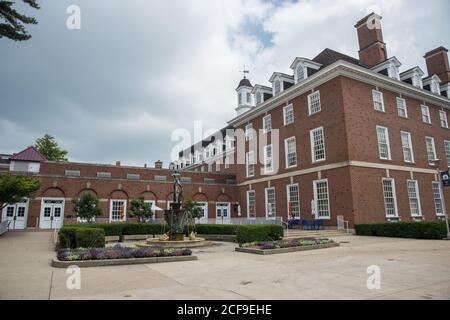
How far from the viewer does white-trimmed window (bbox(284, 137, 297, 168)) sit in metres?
29.1

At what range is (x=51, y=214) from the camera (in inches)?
1145

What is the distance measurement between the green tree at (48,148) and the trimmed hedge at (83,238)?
35.0 metres

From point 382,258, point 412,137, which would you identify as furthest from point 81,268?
point 412,137

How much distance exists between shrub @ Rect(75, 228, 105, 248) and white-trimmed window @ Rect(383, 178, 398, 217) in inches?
803

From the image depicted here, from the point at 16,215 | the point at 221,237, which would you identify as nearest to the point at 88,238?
the point at 221,237

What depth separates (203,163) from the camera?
55.8 metres

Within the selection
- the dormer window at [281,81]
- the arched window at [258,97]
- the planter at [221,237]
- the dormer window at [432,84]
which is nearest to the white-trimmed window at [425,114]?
the dormer window at [432,84]

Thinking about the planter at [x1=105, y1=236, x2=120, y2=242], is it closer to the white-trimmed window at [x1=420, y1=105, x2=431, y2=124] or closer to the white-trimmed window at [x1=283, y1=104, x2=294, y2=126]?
the white-trimmed window at [x1=283, y1=104, x2=294, y2=126]

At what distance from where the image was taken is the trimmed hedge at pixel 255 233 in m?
15.5

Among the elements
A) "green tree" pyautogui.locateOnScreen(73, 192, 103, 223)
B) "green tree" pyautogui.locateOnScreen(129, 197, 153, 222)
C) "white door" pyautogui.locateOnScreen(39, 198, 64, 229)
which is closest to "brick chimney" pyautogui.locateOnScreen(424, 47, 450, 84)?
"green tree" pyautogui.locateOnScreen(129, 197, 153, 222)

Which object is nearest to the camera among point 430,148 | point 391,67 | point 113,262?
point 113,262

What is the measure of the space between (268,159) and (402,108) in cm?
1266

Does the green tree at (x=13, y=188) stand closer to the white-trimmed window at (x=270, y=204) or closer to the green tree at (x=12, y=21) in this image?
the green tree at (x=12, y=21)

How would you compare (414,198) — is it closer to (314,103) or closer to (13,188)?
(314,103)
